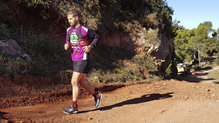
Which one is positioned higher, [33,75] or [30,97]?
[33,75]

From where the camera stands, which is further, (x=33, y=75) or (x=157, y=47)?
(x=157, y=47)

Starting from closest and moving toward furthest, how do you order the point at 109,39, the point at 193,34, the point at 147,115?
the point at 147,115 → the point at 109,39 → the point at 193,34

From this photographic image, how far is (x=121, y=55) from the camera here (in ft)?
32.3

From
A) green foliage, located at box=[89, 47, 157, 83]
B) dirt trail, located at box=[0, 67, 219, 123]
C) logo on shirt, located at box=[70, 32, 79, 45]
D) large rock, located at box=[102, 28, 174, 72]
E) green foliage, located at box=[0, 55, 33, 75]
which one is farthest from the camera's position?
large rock, located at box=[102, 28, 174, 72]

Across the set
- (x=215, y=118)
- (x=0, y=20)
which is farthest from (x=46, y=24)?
(x=215, y=118)

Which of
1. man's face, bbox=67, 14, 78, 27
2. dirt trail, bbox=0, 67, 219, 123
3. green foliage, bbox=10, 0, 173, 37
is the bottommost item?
dirt trail, bbox=0, 67, 219, 123

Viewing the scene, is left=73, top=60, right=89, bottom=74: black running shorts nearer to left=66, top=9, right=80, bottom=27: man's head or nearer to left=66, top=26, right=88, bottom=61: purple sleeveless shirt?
left=66, top=26, right=88, bottom=61: purple sleeveless shirt

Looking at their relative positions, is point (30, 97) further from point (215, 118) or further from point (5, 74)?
point (215, 118)

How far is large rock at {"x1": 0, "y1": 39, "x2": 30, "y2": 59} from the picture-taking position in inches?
208

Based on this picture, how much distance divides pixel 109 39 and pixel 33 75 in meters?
5.73

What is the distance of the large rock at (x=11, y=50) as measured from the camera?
5.28 metres

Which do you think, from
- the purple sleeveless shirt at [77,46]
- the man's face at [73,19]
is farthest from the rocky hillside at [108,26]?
the man's face at [73,19]

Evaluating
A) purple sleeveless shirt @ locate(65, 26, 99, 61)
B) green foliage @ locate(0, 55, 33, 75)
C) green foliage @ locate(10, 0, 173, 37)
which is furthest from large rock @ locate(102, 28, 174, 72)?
purple sleeveless shirt @ locate(65, 26, 99, 61)

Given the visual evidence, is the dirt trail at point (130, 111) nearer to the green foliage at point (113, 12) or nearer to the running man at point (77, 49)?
the running man at point (77, 49)
